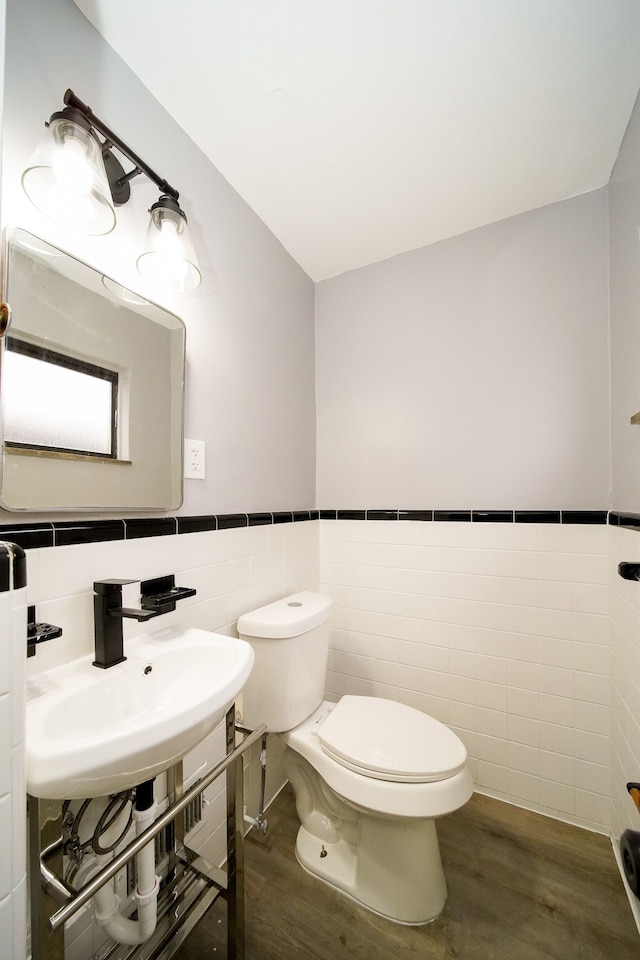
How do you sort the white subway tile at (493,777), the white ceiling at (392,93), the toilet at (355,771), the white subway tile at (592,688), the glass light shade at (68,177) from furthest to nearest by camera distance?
the white subway tile at (493,777) < the white subway tile at (592,688) < the toilet at (355,771) < the white ceiling at (392,93) < the glass light shade at (68,177)

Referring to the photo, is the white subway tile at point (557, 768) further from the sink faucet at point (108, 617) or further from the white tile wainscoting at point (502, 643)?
the sink faucet at point (108, 617)

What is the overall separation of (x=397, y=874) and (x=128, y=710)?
3.11ft

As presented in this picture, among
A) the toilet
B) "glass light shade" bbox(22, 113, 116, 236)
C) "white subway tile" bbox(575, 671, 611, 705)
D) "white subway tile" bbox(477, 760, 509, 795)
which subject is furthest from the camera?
"white subway tile" bbox(477, 760, 509, 795)

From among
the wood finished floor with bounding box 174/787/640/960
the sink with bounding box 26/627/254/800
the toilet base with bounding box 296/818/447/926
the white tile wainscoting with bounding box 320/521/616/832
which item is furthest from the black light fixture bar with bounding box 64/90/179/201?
the wood finished floor with bounding box 174/787/640/960

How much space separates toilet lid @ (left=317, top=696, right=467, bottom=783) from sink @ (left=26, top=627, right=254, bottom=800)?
0.52 metres

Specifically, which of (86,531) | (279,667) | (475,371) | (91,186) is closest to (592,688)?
(279,667)

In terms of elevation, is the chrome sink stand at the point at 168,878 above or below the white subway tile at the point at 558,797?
above

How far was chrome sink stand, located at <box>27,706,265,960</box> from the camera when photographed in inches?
23.5

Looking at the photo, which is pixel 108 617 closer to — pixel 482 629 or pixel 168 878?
pixel 168 878

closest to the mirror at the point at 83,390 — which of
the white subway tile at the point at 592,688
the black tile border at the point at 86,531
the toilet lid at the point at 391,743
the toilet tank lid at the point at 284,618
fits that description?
the black tile border at the point at 86,531

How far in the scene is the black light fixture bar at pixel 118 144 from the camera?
2.50 ft

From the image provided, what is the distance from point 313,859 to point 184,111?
2.35 meters

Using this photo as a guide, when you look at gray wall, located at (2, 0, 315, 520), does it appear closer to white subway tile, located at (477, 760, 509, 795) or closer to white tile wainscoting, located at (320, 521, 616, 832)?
white tile wainscoting, located at (320, 521, 616, 832)

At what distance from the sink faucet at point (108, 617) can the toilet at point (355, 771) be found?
0.47 metres
